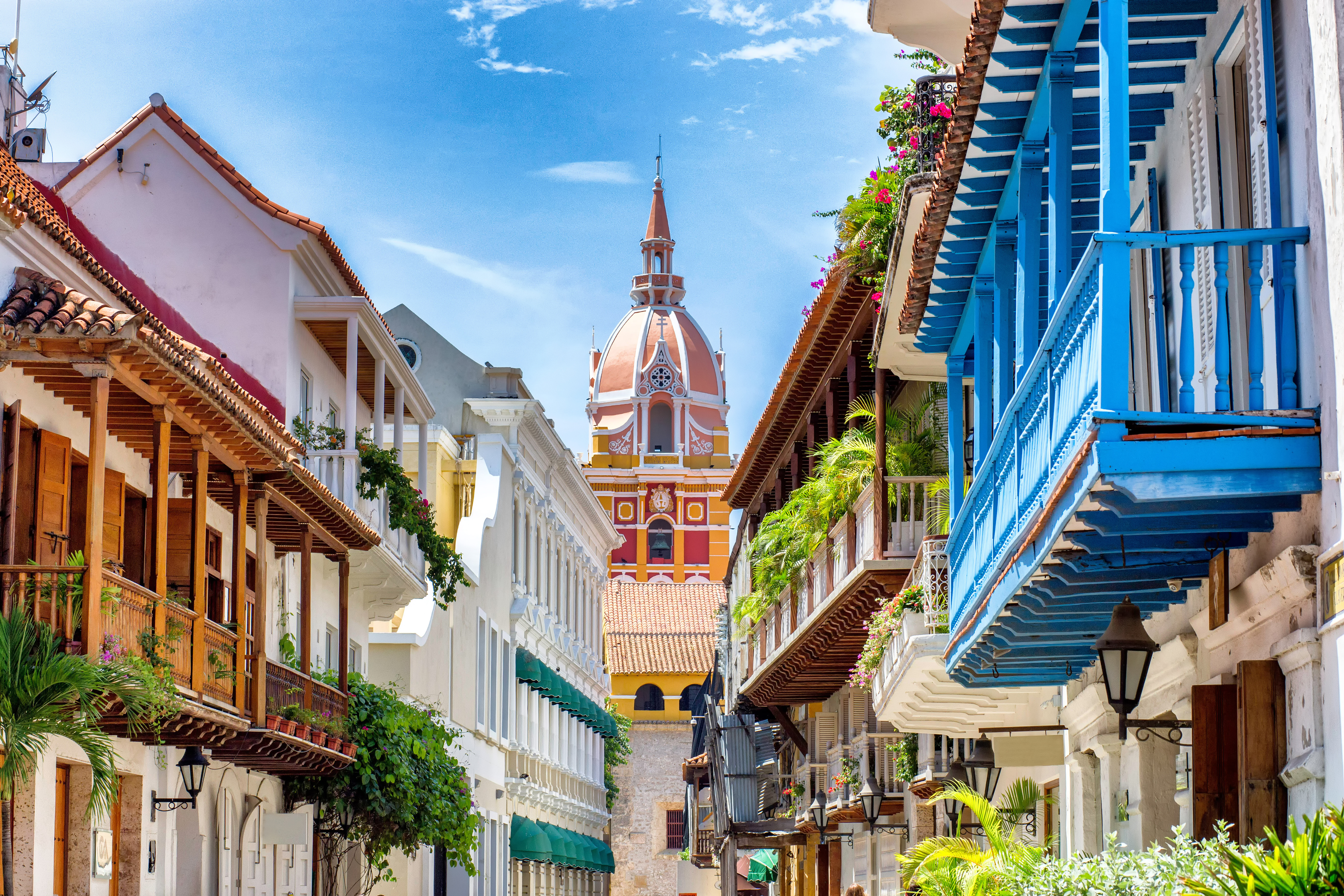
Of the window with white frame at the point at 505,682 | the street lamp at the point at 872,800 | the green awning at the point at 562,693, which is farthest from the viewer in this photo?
the green awning at the point at 562,693

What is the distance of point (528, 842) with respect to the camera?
40719 millimetres

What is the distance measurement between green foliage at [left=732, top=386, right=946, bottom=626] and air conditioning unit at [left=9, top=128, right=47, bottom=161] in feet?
33.5

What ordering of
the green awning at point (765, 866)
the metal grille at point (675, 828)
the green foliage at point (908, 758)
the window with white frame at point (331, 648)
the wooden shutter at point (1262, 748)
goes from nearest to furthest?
the wooden shutter at point (1262, 748) < the green foliage at point (908, 758) < the window with white frame at point (331, 648) < the green awning at point (765, 866) < the metal grille at point (675, 828)

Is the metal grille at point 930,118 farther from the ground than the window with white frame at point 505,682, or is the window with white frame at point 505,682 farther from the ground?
the metal grille at point 930,118

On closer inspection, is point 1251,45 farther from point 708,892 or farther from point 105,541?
point 708,892

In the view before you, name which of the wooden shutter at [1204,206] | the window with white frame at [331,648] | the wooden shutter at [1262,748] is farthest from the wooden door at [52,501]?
the wooden shutter at [1262,748]

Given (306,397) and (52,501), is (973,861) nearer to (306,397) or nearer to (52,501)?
(52,501)

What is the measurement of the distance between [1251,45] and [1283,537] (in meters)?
2.14

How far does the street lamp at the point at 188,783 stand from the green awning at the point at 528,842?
2306 cm

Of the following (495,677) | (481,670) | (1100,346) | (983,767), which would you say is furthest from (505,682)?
(1100,346)

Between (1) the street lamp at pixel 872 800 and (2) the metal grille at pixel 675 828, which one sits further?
(2) the metal grille at pixel 675 828

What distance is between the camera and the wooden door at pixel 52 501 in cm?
1409

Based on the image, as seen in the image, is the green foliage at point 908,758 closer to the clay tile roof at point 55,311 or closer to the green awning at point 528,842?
the clay tile roof at point 55,311

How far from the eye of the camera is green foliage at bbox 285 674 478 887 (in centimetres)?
2150
